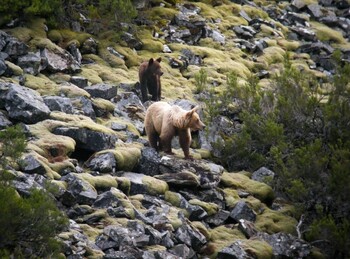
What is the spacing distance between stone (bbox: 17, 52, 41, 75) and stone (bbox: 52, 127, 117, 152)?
17.5 ft

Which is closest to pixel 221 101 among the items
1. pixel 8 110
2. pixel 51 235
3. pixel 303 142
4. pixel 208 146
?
pixel 208 146

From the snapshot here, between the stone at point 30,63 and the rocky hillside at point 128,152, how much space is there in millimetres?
34

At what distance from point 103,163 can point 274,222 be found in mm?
4972

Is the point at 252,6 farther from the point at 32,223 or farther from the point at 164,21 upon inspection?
the point at 32,223

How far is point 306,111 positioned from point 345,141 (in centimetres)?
205

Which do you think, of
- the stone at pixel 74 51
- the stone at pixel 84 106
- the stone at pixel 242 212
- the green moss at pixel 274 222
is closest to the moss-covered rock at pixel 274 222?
the green moss at pixel 274 222

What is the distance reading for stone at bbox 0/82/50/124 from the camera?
18.2 metres

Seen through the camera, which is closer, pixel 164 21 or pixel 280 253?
pixel 280 253

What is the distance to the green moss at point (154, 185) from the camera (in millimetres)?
17500

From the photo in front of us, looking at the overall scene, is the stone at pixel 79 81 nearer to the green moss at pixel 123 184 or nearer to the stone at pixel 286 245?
the green moss at pixel 123 184

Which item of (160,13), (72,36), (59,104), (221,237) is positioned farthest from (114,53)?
(221,237)

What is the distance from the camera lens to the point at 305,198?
746 inches

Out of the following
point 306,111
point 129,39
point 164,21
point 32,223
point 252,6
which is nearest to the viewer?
point 32,223

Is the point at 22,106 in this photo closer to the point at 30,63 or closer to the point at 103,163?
the point at 103,163
